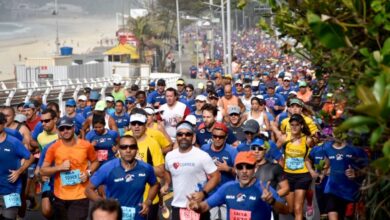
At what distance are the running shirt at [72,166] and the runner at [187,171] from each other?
107 cm

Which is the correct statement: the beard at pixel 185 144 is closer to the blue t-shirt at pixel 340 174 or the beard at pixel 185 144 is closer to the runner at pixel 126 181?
the runner at pixel 126 181

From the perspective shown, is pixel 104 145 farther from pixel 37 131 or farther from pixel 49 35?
pixel 49 35

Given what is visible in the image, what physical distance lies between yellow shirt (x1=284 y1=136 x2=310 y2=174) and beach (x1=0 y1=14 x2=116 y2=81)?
11363cm

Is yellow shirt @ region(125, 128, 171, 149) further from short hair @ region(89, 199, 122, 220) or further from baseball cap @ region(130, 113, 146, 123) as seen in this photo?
short hair @ region(89, 199, 122, 220)

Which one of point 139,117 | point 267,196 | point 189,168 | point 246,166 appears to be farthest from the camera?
point 139,117

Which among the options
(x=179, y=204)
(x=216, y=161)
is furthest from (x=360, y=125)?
(x=216, y=161)

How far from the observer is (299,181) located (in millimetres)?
11133

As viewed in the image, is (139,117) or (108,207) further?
(139,117)

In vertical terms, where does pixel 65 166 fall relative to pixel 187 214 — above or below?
above

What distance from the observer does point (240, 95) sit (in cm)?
2027

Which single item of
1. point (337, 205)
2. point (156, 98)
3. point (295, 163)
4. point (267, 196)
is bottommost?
point (337, 205)

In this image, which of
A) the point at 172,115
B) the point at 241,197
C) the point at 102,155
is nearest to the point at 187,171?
the point at 241,197

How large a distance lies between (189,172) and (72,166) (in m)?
1.40

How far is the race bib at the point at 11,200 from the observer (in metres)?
9.77
